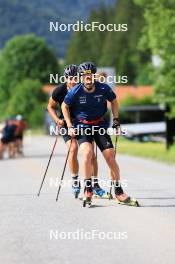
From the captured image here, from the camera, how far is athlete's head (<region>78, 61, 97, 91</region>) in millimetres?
11539

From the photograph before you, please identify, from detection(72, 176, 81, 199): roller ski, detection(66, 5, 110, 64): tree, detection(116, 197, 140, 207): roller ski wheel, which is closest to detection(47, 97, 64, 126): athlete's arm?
detection(72, 176, 81, 199): roller ski

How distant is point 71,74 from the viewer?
12797mm

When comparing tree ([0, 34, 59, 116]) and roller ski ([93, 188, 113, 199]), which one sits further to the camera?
tree ([0, 34, 59, 116])

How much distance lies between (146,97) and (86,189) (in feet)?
251

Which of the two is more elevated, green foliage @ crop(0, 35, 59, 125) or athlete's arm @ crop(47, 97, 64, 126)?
green foliage @ crop(0, 35, 59, 125)

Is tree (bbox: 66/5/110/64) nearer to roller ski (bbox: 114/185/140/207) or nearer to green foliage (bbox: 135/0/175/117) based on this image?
green foliage (bbox: 135/0/175/117)

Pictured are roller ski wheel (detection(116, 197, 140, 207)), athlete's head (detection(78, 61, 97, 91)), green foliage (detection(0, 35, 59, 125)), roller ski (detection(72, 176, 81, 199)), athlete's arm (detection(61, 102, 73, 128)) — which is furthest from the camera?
green foliage (detection(0, 35, 59, 125))

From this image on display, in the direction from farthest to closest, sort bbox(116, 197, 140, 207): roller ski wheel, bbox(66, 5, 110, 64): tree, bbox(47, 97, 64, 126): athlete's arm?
bbox(66, 5, 110, 64): tree
bbox(47, 97, 64, 126): athlete's arm
bbox(116, 197, 140, 207): roller ski wheel

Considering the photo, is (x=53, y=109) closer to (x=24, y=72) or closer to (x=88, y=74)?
(x=88, y=74)

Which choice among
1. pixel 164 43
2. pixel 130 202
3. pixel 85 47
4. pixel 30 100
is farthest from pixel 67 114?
pixel 85 47

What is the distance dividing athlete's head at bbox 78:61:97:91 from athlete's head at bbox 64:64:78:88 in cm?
104

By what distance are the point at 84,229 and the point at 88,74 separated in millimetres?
2755

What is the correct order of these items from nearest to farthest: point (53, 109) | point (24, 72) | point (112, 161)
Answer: point (112, 161) < point (53, 109) < point (24, 72)

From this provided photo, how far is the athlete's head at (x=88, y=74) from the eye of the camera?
37.9ft
